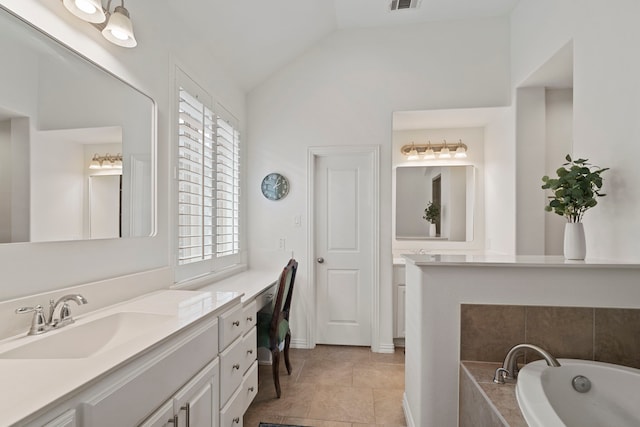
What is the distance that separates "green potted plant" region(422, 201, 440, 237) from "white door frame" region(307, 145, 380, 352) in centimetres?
79

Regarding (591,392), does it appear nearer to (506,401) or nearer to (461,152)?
(506,401)

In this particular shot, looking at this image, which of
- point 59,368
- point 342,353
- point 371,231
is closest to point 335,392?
point 342,353

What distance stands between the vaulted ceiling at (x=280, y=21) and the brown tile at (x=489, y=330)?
2512mm

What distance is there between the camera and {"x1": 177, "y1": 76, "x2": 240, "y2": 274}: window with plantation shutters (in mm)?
2131

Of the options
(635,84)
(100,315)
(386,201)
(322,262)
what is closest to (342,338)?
(322,262)

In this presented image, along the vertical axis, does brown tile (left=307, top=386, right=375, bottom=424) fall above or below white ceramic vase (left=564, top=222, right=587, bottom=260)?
below

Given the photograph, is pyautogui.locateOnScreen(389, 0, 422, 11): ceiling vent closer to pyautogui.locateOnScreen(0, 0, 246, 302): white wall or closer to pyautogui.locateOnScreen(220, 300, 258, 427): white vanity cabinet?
pyautogui.locateOnScreen(0, 0, 246, 302): white wall

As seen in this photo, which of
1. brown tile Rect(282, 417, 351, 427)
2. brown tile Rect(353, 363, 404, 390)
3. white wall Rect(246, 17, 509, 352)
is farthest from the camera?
white wall Rect(246, 17, 509, 352)

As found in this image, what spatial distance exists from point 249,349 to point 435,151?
9.40 ft

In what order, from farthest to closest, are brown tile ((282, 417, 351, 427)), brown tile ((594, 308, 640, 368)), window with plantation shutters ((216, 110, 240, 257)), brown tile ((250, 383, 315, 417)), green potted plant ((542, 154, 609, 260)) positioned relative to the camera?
window with plantation shutters ((216, 110, 240, 257)) → brown tile ((250, 383, 315, 417)) → brown tile ((282, 417, 351, 427)) → green potted plant ((542, 154, 609, 260)) → brown tile ((594, 308, 640, 368))

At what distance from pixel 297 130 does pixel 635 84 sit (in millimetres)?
2489

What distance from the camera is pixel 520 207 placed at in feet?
9.08

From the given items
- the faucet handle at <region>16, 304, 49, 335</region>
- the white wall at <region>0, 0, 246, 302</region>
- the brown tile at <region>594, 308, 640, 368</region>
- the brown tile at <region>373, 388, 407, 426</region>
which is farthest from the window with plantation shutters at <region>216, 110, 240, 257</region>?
the brown tile at <region>594, 308, 640, 368</region>

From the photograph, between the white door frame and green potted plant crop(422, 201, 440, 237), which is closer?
the white door frame
